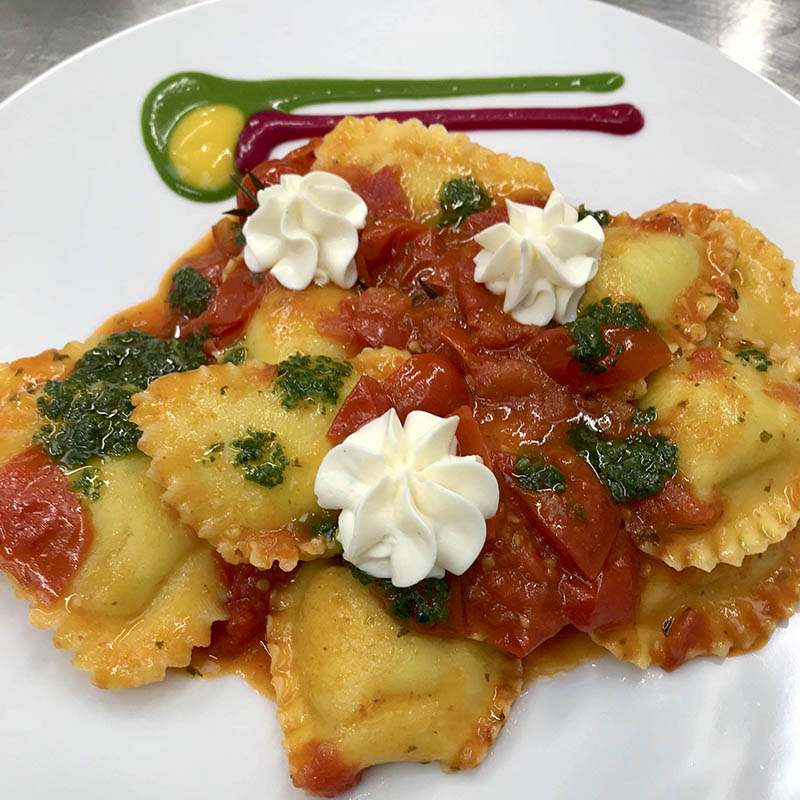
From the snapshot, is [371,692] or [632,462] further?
[632,462]

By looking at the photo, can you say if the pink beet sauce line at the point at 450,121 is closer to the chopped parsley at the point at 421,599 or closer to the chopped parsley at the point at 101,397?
the chopped parsley at the point at 101,397

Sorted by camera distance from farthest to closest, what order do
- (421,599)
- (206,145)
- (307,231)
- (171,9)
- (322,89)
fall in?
(171,9) → (322,89) → (206,145) → (307,231) → (421,599)

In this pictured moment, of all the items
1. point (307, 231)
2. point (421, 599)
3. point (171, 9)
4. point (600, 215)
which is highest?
point (171, 9)

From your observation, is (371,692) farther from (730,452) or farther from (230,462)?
(730,452)

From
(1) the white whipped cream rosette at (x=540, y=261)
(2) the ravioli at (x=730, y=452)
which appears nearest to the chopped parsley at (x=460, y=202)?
(1) the white whipped cream rosette at (x=540, y=261)

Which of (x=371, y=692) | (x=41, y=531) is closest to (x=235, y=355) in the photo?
(x=41, y=531)

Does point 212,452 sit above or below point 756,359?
above
